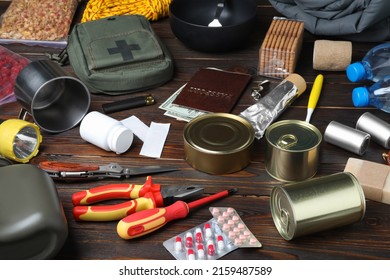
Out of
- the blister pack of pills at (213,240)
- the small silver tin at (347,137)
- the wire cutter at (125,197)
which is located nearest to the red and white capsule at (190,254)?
the blister pack of pills at (213,240)

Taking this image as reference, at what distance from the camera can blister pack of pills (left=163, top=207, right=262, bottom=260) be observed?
122 cm

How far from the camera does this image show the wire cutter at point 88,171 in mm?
1381

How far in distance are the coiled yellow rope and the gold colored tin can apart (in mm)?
616

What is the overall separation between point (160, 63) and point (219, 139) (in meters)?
0.38

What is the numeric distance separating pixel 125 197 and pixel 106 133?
0.20 metres

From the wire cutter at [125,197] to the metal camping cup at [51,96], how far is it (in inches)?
11.6

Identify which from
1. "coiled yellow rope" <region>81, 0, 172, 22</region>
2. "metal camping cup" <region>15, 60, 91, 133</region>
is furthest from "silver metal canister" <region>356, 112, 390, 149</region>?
"coiled yellow rope" <region>81, 0, 172, 22</region>

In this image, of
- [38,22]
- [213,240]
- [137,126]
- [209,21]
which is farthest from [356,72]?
[38,22]

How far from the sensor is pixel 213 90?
1.67 m

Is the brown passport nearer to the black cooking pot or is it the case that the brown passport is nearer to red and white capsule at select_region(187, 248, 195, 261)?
the black cooking pot

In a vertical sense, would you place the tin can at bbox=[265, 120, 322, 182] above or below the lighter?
above

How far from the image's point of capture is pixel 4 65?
5.79ft

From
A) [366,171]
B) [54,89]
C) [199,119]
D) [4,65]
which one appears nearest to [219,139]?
[199,119]

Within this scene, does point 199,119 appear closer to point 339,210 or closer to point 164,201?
point 164,201
